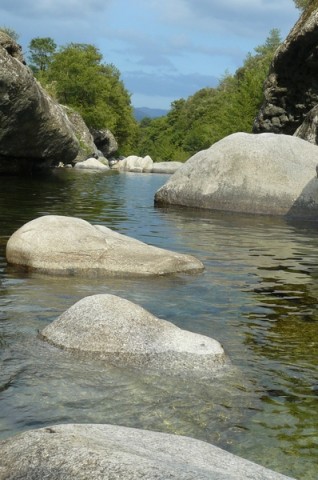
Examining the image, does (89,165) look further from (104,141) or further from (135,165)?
(104,141)

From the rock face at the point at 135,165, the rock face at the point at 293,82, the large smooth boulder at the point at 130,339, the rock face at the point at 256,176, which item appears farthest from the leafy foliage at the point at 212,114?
the large smooth boulder at the point at 130,339

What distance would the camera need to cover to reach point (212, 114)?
328ft

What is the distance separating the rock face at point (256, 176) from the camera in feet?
61.7

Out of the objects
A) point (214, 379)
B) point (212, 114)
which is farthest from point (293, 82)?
point (212, 114)

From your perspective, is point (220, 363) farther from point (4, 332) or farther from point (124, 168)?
point (124, 168)

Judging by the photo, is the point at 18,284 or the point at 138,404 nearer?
the point at 138,404

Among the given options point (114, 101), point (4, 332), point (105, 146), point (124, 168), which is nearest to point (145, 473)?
point (4, 332)

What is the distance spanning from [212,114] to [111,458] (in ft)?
326

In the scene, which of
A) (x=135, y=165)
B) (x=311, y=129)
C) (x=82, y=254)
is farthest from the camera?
(x=135, y=165)

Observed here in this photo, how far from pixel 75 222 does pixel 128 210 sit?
30.0ft

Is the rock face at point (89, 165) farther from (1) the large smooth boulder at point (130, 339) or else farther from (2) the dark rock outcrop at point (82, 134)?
(1) the large smooth boulder at point (130, 339)

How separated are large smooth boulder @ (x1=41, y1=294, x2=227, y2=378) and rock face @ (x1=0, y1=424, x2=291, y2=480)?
2127 millimetres

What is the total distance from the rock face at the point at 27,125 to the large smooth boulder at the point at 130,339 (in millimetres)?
20001

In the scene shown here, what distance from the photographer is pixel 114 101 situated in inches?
3477
